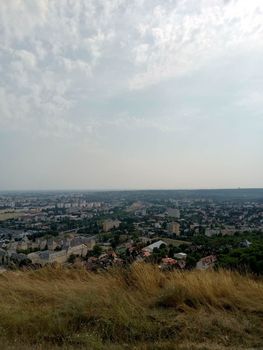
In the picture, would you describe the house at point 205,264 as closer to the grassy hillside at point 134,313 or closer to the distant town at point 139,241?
the distant town at point 139,241

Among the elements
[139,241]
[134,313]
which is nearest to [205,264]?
[134,313]

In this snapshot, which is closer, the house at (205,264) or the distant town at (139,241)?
the house at (205,264)

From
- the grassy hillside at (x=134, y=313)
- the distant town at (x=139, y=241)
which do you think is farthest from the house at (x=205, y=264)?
the grassy hillside at (x=134, y=313)

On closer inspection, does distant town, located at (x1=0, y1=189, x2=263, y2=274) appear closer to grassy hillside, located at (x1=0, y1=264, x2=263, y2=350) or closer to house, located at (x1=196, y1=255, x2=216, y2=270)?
house, located at (x1=196, y1=255, x2=216, y2=270)

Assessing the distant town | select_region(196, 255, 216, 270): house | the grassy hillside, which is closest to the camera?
the grassy hillside

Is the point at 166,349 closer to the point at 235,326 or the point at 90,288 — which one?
the point at 235,326

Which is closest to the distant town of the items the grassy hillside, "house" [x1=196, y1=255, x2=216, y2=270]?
"house" [x1=196, y1=255, x2=216, y2=270]

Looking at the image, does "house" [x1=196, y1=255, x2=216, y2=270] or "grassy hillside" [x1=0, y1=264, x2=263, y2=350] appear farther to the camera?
"house" [x1=196, y1=255, x2=216, y2=270]

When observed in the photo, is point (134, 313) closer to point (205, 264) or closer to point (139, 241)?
point (205, 264)
